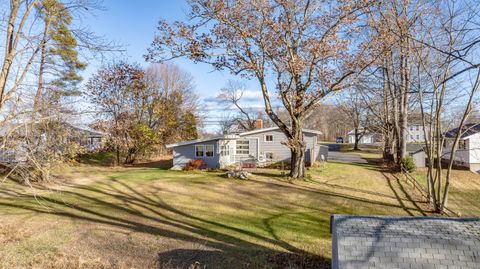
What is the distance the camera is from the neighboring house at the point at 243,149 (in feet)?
80.5

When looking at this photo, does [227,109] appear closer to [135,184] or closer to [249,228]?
[135,184]

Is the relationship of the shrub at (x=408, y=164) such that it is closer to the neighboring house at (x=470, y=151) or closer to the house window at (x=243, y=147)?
the neighboring house at (x=470, y=151)

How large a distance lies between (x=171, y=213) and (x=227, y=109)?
3231 centimetres

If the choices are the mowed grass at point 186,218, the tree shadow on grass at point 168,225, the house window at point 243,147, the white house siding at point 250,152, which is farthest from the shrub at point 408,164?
the tree shadow on grass at point 168,225

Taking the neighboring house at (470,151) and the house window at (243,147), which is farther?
the house window at (243,147)

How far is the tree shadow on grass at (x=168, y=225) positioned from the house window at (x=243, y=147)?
1086 cm

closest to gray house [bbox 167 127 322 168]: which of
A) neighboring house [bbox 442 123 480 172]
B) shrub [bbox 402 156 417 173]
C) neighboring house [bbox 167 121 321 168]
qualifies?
neighboring house [bbox 167 121 321 168]

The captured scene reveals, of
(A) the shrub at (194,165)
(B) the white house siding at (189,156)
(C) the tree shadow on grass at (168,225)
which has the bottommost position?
(C) the tree shadow on grass at (168,225)

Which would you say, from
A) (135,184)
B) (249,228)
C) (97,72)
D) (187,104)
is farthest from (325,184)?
(187,104)

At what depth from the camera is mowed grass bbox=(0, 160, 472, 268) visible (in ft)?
24.3

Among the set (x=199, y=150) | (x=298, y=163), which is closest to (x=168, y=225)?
(x=298, y=163)

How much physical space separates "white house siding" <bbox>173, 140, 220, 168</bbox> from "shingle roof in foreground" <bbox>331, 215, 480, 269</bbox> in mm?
19843

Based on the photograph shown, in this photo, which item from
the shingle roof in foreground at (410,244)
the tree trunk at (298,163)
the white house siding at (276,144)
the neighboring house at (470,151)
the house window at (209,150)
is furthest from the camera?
the white house siding at (276,144)

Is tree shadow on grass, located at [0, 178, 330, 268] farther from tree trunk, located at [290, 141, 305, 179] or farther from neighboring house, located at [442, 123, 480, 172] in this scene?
neighboring house, located at [442, 123, 480, 172]
